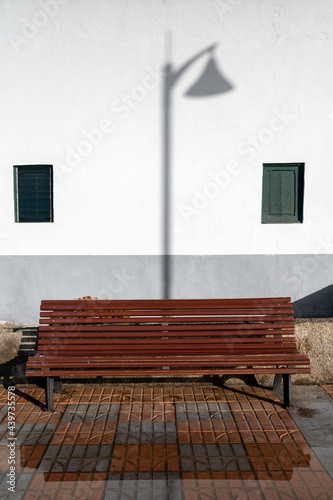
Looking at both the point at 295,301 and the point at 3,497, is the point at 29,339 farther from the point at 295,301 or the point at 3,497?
the point at 295,301

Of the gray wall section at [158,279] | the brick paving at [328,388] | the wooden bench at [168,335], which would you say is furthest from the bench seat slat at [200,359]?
the gray wall section at [158,279]

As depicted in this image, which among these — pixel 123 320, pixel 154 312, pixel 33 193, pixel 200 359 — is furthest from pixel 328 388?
pixel 33 193

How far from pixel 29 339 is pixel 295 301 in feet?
13.8

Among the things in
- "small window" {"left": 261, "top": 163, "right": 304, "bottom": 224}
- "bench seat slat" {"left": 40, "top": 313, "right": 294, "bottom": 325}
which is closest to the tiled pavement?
"bench seat slat" {"left": 40, "top": 313, "right": 294, "bottom": 325}

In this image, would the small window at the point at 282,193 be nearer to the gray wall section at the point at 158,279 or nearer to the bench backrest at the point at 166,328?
the gray wall section at the point at 158,279

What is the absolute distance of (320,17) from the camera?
6332mm

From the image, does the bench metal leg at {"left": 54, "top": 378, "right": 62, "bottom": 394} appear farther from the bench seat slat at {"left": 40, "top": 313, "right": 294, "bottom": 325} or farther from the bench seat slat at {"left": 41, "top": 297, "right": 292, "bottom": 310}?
the bench seat slat at {"left": 41, "top": 297, "right": 292, "bottom": 310}

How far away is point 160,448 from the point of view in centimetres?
319

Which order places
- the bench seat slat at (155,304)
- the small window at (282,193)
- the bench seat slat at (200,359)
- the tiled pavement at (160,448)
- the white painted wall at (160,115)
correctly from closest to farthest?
the tiled pavement at (160,448)
the bench seat slat at (200,359)
the bench seat slat at (155,304)
the white painted wall at (160,115)
the small window at (282,193)

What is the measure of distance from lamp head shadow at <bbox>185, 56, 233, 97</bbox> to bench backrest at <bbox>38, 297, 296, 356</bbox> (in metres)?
3.67

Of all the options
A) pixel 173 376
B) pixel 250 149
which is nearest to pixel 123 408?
pixel 173 376

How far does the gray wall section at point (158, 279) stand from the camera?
21.8ft

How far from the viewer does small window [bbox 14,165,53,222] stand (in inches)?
264

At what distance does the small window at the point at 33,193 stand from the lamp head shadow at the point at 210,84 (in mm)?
2505
